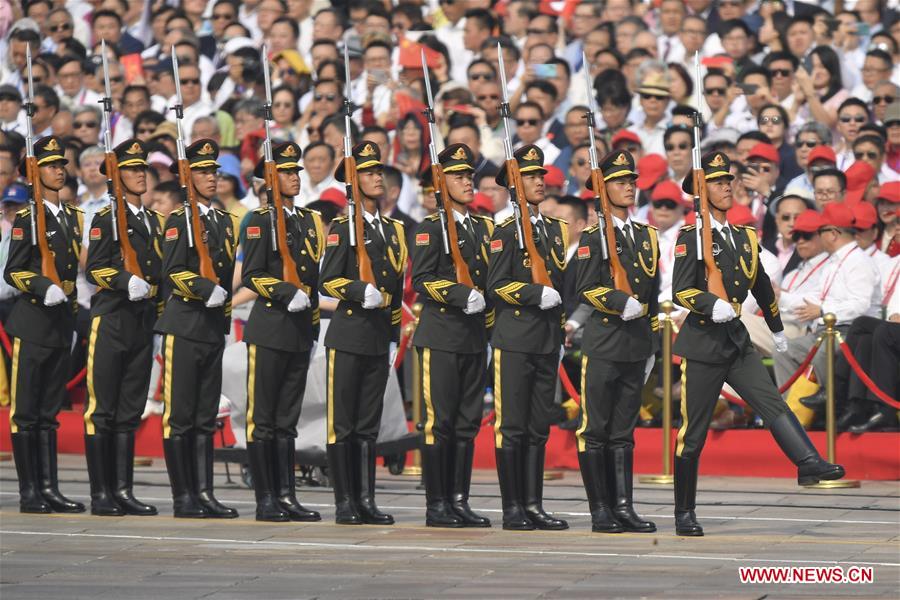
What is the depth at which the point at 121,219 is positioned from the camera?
40.1 feet

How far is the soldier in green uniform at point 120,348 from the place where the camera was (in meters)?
12.3

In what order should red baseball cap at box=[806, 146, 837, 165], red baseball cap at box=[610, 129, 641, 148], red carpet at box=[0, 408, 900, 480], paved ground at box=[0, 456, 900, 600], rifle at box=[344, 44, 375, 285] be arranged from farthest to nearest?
1. red baseball cap at box=[610, 129, 641, 148]
2. red baseball cap at box=[806, 146, 837, 165]
3. red carpet at box=[0, 408, 900, 480]
4. rifle at box=[344, 44, 375, 285]
5. paved ground at box=[0, 456, 900, 600]

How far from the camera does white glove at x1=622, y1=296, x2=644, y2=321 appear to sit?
11.2 meters

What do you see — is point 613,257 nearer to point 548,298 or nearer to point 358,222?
point 548,298

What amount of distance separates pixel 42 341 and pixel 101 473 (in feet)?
2.97

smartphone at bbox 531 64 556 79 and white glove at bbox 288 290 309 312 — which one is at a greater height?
smartphone at bbox 531 64 556 79

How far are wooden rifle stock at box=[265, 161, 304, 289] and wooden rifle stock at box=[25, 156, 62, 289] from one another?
1477 mm

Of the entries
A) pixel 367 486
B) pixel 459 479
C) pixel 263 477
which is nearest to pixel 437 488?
pixel 459 479

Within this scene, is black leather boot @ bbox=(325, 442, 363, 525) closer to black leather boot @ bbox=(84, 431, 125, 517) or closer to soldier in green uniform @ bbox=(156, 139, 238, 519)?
soldier in green uniform @ bbox=(156, 139, 238, 519)

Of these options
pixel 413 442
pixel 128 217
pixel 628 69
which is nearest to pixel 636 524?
pixel 413 442

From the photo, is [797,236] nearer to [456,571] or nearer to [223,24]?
[456,571]

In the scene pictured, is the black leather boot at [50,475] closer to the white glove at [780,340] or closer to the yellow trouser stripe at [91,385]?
the yellow trouser stripe at [91,385]

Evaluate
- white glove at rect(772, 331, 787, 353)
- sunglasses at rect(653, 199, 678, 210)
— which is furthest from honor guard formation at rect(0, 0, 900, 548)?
white glove at rect(772, 331, 787, 353)

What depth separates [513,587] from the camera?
9.55 m
